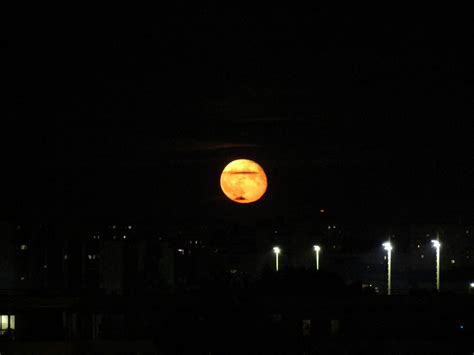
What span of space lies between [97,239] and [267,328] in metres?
51.1

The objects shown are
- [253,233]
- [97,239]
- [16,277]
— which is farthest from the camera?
[97,239]

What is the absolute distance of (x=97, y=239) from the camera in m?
67.7

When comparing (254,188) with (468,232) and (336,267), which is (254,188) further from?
(468,232)

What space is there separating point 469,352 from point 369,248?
146 feet

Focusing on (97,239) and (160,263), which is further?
(97,239)

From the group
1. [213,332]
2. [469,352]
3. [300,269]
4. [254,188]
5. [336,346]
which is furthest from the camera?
[300,269]

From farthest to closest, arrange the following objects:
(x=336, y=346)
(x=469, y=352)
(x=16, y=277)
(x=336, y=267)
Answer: (x=16, y=277), (x=336, y=267), (x=469, y=352), (x=336, y=346)

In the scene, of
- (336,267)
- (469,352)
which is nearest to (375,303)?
(469,352)

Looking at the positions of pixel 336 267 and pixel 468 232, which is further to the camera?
pixel 468 232

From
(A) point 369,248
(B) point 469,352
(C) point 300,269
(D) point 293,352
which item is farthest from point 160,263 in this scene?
(D) point 293,352

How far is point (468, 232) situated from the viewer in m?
71.1

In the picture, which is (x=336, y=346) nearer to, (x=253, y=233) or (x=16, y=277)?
(x=253, y=233)

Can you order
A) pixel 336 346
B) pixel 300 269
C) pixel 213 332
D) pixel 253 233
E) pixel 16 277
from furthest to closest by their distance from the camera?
pixel 16 277, pixel 253 233, pixel 300 269, pixel 336 346, pixel 213 332

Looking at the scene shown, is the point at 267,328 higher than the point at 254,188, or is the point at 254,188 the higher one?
the point at 254,188
